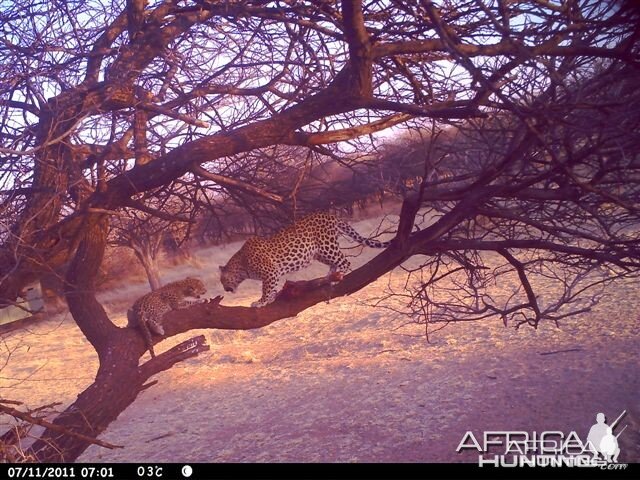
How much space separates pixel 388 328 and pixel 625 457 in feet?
27.6

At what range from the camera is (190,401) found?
10.7m

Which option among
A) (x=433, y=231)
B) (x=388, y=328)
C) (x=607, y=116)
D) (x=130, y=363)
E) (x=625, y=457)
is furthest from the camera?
(x=388, y=328)

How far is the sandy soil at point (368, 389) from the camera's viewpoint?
7.14m

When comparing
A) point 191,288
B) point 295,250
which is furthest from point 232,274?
point 295,250

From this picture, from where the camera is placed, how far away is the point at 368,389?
959cm

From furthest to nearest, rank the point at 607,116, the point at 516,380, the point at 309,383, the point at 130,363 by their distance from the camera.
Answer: the point at 309,383
the point at 516,380
the point at 130,363
the point at 607,116

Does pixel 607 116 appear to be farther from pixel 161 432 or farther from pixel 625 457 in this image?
pixel 161 432

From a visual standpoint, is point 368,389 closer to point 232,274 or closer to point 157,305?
point 232,274

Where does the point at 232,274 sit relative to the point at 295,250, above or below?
below

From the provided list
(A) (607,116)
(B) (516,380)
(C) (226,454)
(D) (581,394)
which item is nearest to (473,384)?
(B) (516,380)

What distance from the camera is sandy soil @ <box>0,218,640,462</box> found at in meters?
7.14
